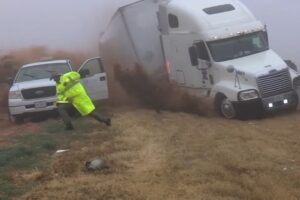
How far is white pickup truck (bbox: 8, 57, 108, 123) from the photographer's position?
19.0 meters

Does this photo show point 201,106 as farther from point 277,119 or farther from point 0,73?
point 0,73

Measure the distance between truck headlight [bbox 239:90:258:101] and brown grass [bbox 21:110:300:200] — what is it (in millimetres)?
1081

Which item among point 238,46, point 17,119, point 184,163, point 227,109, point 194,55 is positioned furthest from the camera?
point 17,119

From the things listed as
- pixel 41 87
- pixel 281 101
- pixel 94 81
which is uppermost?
pixel 41 87

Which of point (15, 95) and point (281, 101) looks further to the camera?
point (15, 95)

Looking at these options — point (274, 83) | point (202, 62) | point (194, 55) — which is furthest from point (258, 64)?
point (194, 55)

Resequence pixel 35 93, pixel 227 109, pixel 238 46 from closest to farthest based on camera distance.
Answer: pixel 227 109
pixel 238 46
pixel 35 93

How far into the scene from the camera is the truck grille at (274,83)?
17312 mm

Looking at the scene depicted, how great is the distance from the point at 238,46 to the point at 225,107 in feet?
6.63

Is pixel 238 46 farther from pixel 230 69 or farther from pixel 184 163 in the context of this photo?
pixel 184 163

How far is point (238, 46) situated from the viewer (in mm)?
18719

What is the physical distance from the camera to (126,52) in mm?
22562

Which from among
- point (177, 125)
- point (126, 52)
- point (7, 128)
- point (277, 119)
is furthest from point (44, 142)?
point (126, 52)

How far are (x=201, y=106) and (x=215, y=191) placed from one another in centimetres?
991
